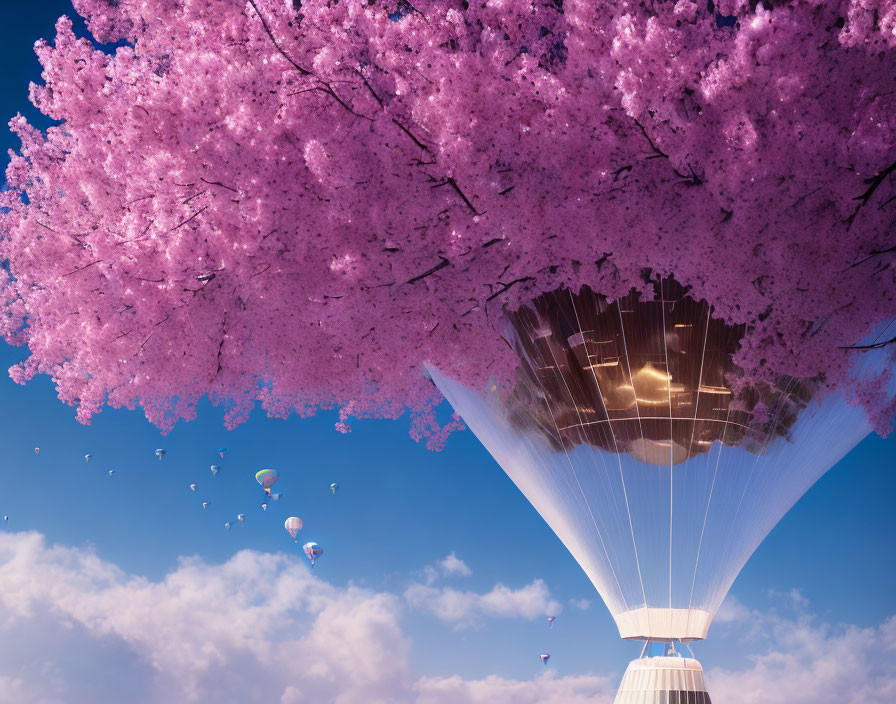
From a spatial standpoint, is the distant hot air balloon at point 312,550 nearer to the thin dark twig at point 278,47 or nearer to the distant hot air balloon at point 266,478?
the distant hot air balloon at point 266,478

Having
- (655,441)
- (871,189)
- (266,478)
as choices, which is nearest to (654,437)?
(655,441)

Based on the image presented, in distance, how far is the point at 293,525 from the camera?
24.7 metres

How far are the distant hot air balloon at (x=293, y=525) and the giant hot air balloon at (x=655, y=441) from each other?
16.8 m

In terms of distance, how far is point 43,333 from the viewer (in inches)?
333

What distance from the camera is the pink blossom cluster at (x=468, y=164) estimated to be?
5266 millimetres

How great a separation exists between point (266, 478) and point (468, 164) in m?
18.9

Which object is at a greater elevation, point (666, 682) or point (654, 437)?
point (654, 437)

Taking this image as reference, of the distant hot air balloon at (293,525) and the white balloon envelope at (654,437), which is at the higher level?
the distant hot air balloon at (293,525)

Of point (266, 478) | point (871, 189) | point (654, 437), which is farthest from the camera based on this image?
point (266, 478)

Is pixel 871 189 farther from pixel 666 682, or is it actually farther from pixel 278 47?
pixel 666 682

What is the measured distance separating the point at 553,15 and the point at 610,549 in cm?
486

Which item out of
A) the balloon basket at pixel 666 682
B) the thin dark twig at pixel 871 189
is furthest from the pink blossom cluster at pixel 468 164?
the balloon basket at pixel 666 682

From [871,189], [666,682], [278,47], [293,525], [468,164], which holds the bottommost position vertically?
[666,682]

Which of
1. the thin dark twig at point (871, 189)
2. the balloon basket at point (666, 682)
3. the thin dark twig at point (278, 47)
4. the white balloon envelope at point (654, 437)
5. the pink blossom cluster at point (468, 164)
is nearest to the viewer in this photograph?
the pink blossom cluster at point (468, 164)
